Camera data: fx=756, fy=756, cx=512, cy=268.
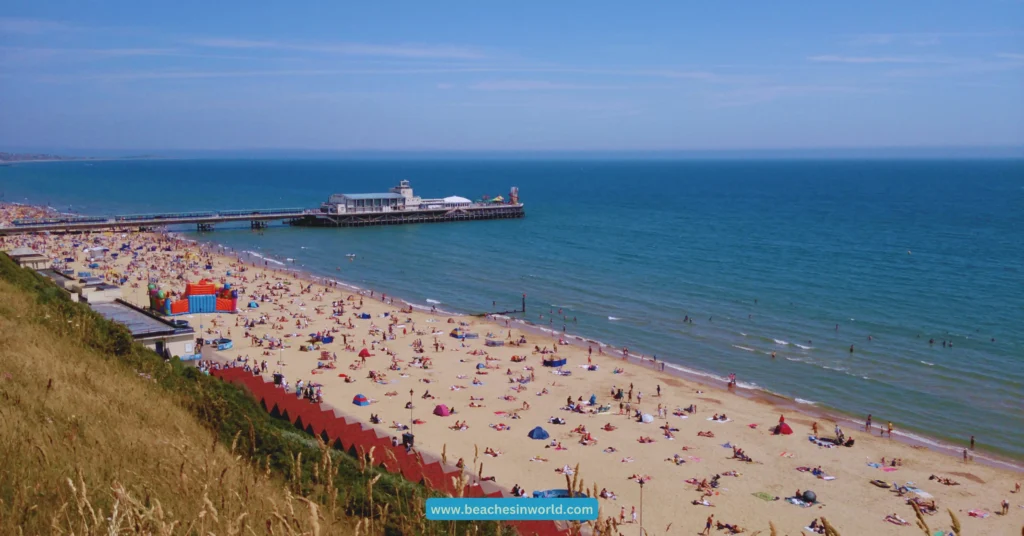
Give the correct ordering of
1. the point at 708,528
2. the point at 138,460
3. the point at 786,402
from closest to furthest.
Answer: the point at 138,460, the point at 708,528, the point at 786,402

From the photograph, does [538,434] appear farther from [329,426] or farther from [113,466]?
[113,466]

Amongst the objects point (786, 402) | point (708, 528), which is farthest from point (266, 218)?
point (708, 528)

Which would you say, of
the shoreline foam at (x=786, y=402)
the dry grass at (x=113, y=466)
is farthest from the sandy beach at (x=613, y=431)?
the dry grass at (x=113, y=466)

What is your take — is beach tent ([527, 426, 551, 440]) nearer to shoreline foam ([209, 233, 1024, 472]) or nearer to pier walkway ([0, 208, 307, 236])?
shoreline foam ([209, 233, 1024, 472])

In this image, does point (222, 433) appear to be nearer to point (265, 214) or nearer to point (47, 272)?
point (47, 272)

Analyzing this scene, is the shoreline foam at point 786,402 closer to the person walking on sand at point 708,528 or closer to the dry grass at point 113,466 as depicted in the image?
the person walking on sand at point 708,528
